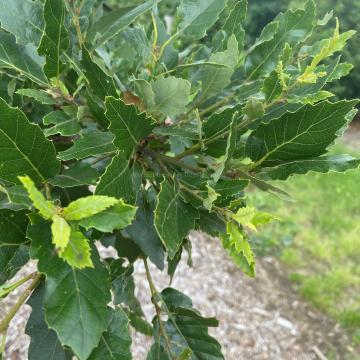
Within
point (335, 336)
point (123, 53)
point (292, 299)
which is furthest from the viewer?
point (292, 299)

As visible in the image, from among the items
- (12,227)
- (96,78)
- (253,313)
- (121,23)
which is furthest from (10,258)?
(253,313)

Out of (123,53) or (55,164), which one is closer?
(55,164)

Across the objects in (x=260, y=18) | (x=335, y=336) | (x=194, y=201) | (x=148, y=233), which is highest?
(x=194, y=201)

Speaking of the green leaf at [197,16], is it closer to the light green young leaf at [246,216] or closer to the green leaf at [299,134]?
the green leaf at [299,134]

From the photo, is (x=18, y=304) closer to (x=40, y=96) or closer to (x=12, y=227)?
(x=12, y=227)

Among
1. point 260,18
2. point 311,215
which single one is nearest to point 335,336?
point 311,215

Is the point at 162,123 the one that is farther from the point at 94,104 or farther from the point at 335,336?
the point at 335,336
